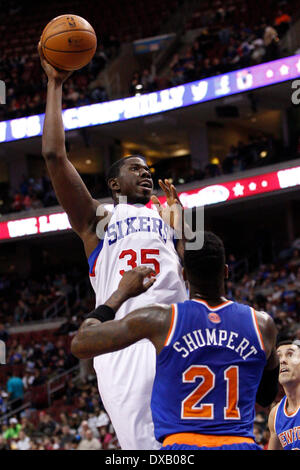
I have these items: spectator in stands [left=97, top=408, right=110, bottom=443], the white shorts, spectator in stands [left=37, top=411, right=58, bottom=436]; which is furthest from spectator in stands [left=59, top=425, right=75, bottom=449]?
the white shorts

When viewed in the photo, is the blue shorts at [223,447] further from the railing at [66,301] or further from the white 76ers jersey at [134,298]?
the railing at [66,301]

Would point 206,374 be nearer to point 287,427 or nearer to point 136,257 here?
point 136,257

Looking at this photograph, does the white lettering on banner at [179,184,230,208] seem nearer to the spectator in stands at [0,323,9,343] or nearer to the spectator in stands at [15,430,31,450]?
the spectator in stands at [0,323,9,343]

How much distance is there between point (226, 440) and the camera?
303cm

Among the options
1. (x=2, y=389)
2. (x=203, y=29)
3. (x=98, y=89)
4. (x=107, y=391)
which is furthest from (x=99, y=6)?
(x=107, y=391)

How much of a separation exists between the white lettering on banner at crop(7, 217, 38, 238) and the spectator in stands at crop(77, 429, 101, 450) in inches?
407

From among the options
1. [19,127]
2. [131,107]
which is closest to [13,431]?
[131,107]

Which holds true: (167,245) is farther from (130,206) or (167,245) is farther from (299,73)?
(299,73)

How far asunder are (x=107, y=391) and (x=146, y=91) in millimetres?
18967

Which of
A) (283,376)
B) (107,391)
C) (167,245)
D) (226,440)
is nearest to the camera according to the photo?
(226,440)

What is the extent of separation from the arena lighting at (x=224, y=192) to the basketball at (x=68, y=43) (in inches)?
591

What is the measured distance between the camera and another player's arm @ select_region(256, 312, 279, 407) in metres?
3.21

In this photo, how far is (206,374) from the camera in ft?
10.0

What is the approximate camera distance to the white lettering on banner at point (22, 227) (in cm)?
2258
